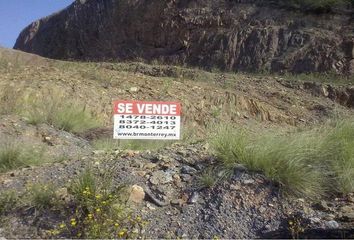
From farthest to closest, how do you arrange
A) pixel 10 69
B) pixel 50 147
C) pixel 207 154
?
pixel 10 69 < pixel 50 147 < pixel 207 154

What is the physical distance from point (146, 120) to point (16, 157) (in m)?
1.71

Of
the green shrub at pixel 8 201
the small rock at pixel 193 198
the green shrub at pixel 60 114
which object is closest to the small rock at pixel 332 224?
the small rock at pixel 193 198

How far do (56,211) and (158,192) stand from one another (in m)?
1.05

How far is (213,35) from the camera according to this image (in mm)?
24234

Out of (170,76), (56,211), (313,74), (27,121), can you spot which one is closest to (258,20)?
(313,74)

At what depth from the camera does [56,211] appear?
5.73 m

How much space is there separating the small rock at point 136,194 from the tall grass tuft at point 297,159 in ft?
3.23

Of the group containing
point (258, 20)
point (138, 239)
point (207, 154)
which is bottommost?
point (138, 239)

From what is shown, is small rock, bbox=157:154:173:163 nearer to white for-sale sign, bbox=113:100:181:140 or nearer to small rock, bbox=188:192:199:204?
white for-sale sign, bbox=113:100:181:140

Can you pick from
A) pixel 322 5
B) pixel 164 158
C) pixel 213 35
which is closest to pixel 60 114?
pixel 164 158

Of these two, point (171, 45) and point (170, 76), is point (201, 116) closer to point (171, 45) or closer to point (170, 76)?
point (170, 76)

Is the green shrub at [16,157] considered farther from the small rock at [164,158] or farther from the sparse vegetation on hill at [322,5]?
the sparse vegetation on hill at [322,5]

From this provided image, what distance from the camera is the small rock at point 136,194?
19.6 feet

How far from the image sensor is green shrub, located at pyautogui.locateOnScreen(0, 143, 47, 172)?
7.48 meters
